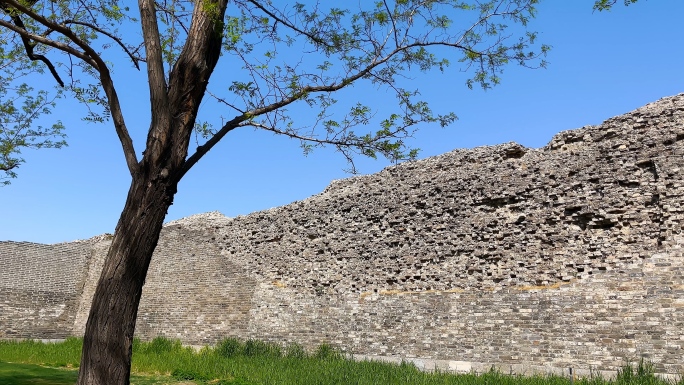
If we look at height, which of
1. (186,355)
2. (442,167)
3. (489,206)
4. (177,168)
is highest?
(442,167)

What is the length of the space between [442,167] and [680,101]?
544 centimetres

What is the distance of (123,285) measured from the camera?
19.7 ft

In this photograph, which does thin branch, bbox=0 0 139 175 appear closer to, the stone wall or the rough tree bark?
the rough tree bark

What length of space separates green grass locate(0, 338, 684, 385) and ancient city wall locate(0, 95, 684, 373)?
95 centimetres

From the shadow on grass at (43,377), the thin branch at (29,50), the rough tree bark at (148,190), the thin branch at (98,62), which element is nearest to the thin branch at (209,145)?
the rough tree bark at (148,190)

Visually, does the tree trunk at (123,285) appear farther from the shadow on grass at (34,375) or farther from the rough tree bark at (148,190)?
the shadow on grass at (34,375)

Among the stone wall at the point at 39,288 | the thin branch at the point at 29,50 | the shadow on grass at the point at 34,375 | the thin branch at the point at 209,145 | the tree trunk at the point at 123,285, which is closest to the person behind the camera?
the tree trunk at the point at 123,285

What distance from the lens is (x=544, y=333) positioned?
36.7 ft

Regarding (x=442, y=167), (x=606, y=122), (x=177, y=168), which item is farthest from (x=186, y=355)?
(x=606, y=122)

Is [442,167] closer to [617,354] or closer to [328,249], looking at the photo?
[328,249]

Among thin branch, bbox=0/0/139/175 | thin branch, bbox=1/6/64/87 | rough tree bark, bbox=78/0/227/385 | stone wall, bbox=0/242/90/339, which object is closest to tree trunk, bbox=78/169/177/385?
rough tree bark, bbox=78/0/227/385

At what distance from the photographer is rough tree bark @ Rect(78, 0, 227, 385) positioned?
19.2ft

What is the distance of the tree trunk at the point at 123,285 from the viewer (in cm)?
580

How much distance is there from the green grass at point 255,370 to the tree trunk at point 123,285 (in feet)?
12.7
